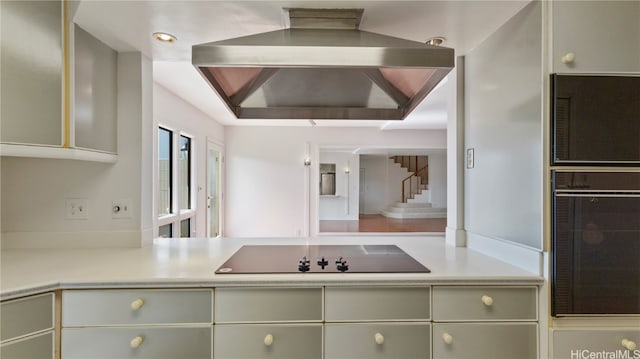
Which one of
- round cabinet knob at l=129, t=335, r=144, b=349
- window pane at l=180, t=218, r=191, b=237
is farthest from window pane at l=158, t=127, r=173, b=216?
round cabinet knob at l=129, t=335, r=144, b=349

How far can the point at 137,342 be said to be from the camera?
119 centimetres

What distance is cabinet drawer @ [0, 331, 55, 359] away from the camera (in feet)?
3.54

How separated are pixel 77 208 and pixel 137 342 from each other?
3.52ft

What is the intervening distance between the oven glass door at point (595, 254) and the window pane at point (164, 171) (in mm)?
3449

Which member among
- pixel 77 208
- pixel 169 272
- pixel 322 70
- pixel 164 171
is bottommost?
pixel 169 272

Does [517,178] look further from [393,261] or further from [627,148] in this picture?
[393,261]

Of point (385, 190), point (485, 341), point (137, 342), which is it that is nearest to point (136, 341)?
point (137, 342)

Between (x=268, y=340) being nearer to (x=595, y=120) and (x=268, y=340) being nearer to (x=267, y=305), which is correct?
(x=267, y=305)

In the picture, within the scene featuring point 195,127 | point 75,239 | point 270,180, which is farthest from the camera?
point 270,180

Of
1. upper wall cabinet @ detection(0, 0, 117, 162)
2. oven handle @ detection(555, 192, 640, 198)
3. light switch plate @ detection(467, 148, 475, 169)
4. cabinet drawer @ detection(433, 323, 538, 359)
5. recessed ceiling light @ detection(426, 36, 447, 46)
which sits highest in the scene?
recessed ceiling light @ detection(426, 36, 447, 46)

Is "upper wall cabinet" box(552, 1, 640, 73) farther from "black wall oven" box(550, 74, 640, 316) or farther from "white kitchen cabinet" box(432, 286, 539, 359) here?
"white kitchen cabinet" box(432, 286, 539, 359)

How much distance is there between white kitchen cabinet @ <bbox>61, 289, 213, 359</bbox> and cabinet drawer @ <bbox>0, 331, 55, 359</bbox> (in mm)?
43

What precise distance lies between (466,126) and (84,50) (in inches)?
89.6

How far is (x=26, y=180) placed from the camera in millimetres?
1727
